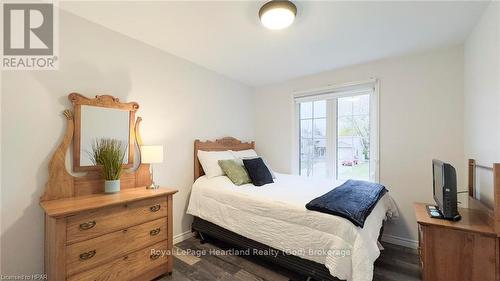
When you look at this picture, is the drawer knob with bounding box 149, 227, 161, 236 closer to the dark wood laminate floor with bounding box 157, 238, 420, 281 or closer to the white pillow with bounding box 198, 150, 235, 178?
the dark wood laminate floor with bounding box 157, 238, 420, 281

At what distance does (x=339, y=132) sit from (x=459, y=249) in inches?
76.1

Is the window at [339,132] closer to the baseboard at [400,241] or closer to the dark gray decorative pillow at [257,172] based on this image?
the baseboard at [400,241]

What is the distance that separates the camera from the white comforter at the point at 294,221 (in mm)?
1553

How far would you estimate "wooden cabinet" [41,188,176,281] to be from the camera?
57.2 inches

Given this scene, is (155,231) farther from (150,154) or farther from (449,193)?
(449,193)

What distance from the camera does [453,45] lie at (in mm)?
2363

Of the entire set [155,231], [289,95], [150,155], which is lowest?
[155,231]

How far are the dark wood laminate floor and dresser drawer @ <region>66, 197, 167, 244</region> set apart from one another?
64 cm

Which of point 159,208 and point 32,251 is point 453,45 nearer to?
point 159,208

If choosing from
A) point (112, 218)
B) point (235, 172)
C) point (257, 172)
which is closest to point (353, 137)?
point (257, 172)

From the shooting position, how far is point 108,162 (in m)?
1.95

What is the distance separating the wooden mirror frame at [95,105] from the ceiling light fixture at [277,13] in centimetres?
161

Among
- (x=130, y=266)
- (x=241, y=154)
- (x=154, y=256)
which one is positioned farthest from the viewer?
(x=241, y=154)

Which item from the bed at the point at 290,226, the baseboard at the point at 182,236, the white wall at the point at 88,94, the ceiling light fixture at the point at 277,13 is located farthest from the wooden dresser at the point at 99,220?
the ceiling light fixture at the point at 277,13
